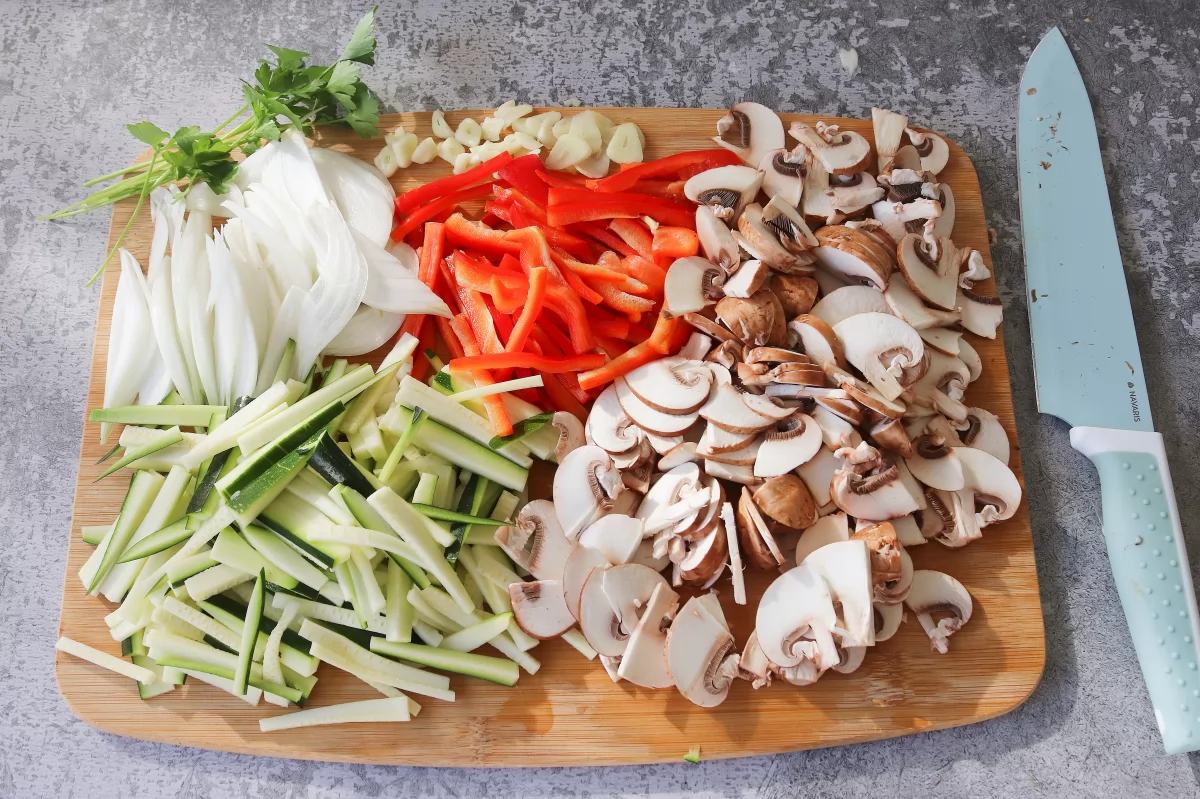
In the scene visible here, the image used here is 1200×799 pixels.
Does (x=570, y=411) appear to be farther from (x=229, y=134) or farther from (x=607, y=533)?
(x=229, y=134)

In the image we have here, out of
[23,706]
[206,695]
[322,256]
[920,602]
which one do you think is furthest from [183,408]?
[920,602]

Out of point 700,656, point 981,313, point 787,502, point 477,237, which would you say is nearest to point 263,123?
point 477,237

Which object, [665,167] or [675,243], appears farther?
[665,167]

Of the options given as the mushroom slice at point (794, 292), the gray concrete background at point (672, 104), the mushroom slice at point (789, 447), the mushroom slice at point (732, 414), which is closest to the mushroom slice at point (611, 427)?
the mushroom slice at point (732, 414)

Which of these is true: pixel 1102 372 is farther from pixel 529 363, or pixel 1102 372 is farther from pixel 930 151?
pixel 529 363

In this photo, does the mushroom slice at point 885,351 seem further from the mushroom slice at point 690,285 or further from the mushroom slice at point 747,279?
the mushroom slice at point 690,285

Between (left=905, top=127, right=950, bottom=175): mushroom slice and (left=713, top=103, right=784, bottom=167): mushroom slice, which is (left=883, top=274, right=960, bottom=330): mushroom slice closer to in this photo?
(left=905, top=127, right=950, bottom=175): mushroom slice
